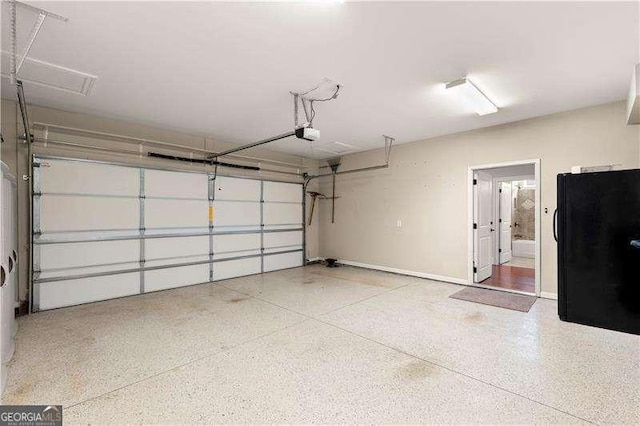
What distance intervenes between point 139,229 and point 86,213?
0.71m

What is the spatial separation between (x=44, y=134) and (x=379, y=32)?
14.5 feet

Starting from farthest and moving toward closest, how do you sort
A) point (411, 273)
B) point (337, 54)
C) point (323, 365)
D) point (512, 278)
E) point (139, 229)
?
point (411, 273) < point (512, 278) < point (139, 229) < point (337, 54) < point (323, 365)

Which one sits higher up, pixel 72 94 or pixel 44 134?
pixel 72 94

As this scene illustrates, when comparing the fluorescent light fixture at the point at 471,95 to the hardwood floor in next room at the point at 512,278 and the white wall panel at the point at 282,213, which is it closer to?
the hardwood floor in next room at the point at 512,278

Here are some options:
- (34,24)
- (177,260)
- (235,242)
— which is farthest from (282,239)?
(34,24)

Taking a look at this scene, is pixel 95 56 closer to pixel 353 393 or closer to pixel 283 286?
pixel 353 393

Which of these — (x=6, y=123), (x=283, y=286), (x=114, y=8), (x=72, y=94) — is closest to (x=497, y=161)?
(x=283, y=286)

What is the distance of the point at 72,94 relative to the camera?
343 centimetres

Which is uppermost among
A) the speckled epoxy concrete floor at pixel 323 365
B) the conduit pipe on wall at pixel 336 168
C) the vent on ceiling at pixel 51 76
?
the vent on ceiling at pixel 51 76

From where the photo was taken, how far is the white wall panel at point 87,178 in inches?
151

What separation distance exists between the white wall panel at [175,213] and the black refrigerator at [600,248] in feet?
16.7

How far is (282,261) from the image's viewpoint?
21.8 ft

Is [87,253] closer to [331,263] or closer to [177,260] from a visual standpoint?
[177,260]

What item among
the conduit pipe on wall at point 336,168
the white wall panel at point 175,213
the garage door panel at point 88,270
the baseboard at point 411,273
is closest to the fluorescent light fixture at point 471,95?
the conduit pipe on wall at point 336,168
